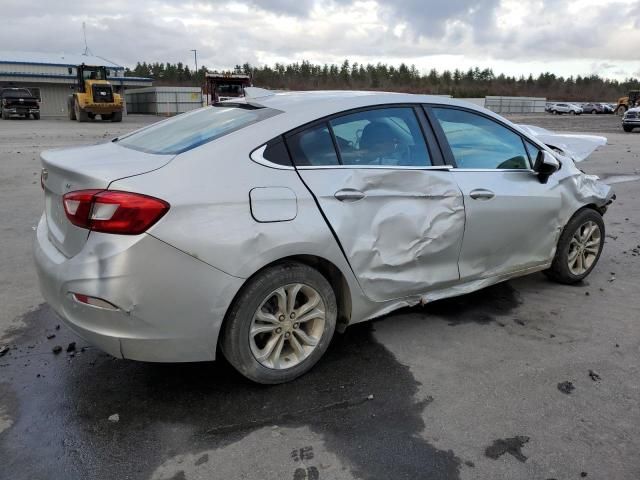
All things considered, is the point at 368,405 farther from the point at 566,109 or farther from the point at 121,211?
the point at 566,109

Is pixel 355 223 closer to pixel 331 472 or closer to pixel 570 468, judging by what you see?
pixel 331 472

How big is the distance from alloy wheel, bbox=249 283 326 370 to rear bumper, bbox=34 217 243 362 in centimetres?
27

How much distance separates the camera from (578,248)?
15.3 feet

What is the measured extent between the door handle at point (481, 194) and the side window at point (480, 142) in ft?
0.62

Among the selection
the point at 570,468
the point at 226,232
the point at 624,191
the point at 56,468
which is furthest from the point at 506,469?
the point at 624,191

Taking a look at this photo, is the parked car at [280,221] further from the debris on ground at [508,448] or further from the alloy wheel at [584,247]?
the debris on ground at [508,448]

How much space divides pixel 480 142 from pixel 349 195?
132 centimetres

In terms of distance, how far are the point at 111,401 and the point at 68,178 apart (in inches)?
48.1

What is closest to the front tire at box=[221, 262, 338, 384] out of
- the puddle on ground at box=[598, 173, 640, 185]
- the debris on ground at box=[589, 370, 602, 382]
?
the debris on ground at box=[589, 370, 602, 382]

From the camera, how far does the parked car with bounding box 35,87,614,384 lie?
8.48ft

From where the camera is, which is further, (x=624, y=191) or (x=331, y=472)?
(x=624, y=191)

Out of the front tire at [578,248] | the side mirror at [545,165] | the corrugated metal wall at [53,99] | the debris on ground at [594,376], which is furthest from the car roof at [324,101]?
the corrugated metal wall at [53,99]

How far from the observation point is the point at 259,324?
293 cm

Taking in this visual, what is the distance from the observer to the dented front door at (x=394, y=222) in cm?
307
